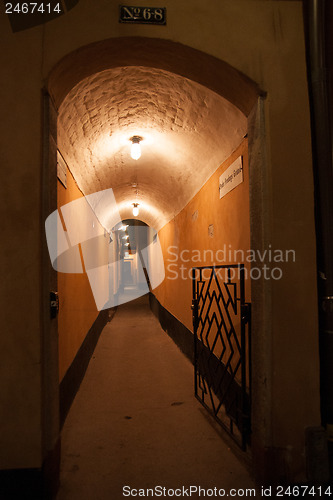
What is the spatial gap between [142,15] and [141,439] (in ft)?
12.4

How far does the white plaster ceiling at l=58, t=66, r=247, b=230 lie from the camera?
10.6 feet

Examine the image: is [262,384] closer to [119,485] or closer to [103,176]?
[119,485]

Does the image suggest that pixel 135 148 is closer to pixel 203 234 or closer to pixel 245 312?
pixel 203 234

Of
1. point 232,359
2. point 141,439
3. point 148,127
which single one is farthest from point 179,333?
point 148,127

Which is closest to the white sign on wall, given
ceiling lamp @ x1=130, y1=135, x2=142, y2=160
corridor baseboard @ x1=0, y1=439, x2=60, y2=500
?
ceiling lamp @ x1=130, y1=135, x2=142, y2=160

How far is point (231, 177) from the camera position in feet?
11.6

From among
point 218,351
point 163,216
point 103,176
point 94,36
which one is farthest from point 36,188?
point 163,216

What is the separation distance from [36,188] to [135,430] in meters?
2.69

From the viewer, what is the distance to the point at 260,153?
7.89 feet

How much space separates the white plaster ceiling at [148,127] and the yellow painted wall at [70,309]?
463 mm

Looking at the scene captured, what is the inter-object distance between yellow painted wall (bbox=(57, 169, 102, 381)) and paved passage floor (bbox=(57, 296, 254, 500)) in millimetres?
661

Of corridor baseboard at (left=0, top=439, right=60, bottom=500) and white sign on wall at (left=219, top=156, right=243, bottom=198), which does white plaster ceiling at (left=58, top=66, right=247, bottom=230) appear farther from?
corridor baseboard at (left=0, top=439, right=60, bottom=500)

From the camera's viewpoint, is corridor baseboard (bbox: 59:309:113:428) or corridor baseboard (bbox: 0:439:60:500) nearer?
corridor baseboard (bbox: 0:439:60:500)

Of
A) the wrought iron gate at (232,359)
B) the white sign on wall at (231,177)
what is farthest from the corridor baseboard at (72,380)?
the white sign on wall at (231,177)
